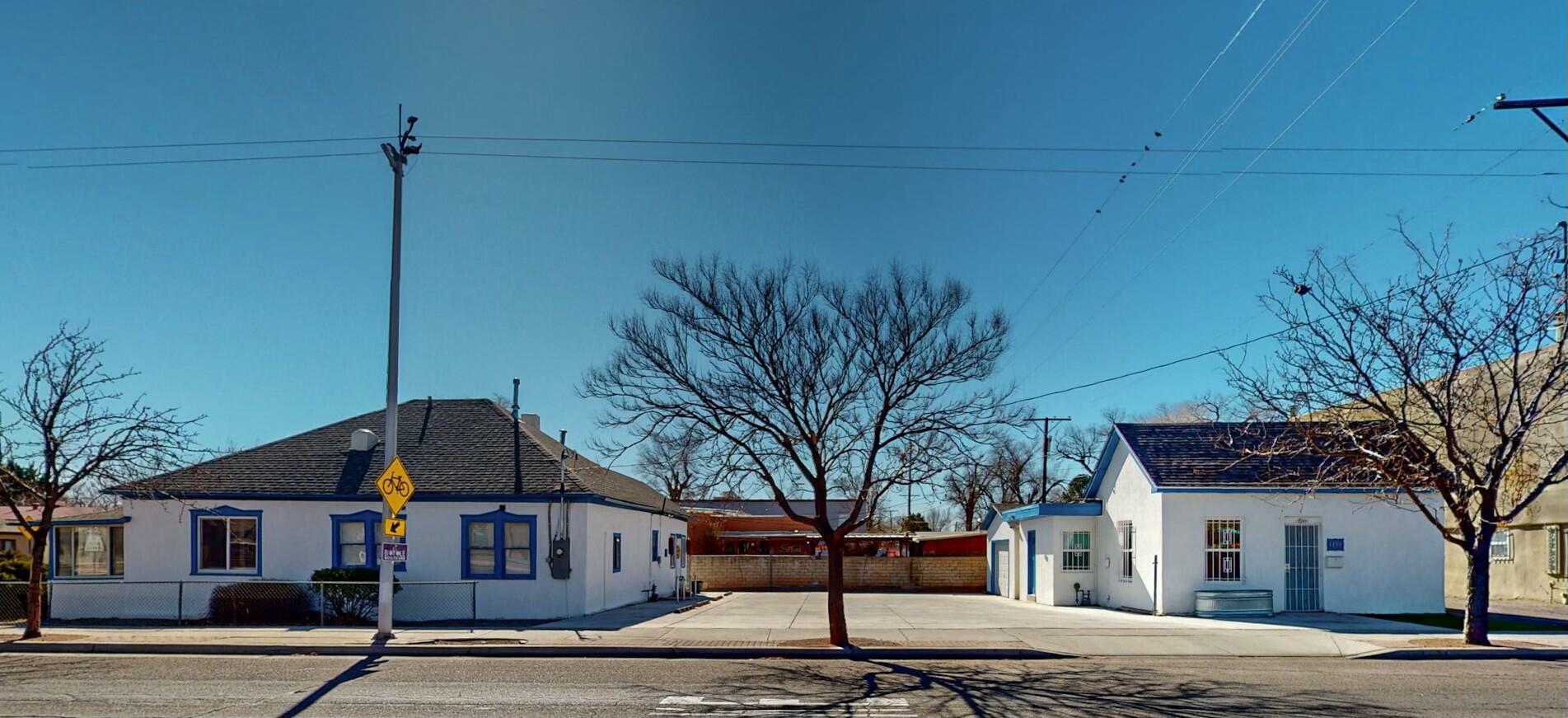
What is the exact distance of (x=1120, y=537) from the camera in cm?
2986

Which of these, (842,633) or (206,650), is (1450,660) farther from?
(206,650)

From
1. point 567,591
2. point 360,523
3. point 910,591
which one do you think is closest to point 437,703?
point 567,591

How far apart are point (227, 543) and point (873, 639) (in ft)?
49.0

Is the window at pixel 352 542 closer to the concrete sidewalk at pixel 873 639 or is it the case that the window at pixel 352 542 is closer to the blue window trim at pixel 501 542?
the blue window trim at pixel 501 542

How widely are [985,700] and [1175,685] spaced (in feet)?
9.96

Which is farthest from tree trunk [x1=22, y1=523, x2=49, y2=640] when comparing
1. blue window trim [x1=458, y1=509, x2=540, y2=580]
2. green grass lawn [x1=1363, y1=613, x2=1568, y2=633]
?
green grass lawn [x1=1363, y1=613, x2=1568, y2=633]

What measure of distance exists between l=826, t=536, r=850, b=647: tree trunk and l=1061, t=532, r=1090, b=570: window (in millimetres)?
13541

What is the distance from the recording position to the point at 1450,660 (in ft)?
58.7

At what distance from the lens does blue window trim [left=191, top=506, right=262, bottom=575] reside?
83.2 feet

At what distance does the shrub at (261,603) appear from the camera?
23.8 meters

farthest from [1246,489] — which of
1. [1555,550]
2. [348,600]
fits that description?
[348,600]

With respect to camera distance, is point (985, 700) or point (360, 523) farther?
point (360, 523)

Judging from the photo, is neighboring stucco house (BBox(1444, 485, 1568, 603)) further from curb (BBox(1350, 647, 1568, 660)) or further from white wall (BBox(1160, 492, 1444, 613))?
curb (BBox(1350, 647, 1568, 660))

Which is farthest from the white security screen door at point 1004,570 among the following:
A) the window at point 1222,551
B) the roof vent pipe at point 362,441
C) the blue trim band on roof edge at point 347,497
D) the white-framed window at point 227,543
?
the white-framed window at point 227,543
